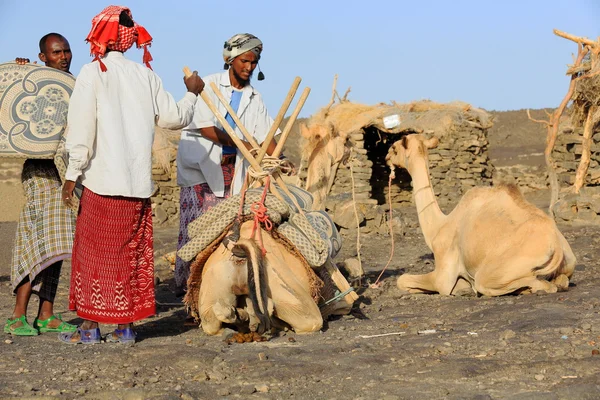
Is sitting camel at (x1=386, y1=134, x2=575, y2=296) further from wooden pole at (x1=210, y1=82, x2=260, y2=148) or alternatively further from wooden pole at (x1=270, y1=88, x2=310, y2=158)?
wooden pole at (x1=210, y1=82, x2=260, y2=148)

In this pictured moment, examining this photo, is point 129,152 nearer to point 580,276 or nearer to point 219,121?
point 219,121

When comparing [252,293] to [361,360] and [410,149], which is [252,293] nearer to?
[361,360]

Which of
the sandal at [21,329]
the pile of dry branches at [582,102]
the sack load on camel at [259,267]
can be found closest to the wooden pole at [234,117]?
the sack load on camel at [259,267]

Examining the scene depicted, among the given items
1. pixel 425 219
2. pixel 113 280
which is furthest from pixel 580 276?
pixel 113 280

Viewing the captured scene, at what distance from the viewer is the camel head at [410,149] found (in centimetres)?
852

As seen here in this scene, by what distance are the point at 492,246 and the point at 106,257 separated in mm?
3300

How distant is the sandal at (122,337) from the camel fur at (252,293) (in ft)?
1.51

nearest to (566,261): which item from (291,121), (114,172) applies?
(291,121)

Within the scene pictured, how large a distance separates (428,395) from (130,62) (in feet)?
9.26

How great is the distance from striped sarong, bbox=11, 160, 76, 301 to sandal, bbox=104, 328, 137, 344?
0.72 meters

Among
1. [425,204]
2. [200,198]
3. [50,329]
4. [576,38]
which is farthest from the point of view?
[576,38]

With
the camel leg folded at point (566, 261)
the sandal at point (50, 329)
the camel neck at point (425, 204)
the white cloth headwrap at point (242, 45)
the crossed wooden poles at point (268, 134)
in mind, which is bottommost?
the sandal at point (50, 329)

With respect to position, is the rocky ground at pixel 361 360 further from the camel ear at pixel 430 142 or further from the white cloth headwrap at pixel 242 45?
the white cloth headwrap at pixel 242 45

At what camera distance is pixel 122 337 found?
5801 mm
